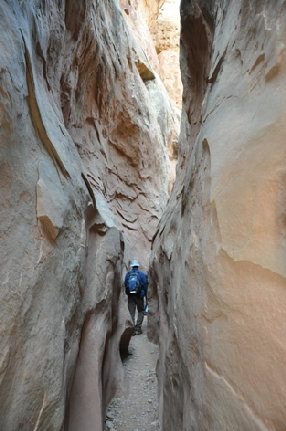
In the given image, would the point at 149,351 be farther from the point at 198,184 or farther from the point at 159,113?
the point at 159,113

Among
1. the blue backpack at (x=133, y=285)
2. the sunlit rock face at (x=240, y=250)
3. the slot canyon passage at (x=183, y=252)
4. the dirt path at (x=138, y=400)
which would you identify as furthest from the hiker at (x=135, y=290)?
the sunlit rock face at (x=240, y=250)

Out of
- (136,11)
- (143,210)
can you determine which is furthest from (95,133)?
(136,11)

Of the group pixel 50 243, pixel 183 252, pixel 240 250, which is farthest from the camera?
pixel 183 252

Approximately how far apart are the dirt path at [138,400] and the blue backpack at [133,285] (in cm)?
116

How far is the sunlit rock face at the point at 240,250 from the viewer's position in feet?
4.20

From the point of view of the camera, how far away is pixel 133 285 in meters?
6.21

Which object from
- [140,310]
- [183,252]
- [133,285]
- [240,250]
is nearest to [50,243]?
[183,252]

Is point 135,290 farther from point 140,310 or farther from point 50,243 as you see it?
point 50,243

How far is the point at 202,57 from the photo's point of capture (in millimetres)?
4441

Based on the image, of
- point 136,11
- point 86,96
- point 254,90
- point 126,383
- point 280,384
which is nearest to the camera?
point 280,384

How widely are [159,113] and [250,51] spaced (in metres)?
10.0

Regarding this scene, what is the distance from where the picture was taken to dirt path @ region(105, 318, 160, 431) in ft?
11.1

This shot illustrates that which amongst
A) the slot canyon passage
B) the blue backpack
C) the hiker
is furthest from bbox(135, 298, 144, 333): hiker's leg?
the slot canyon passage

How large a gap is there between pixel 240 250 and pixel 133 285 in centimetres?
492
